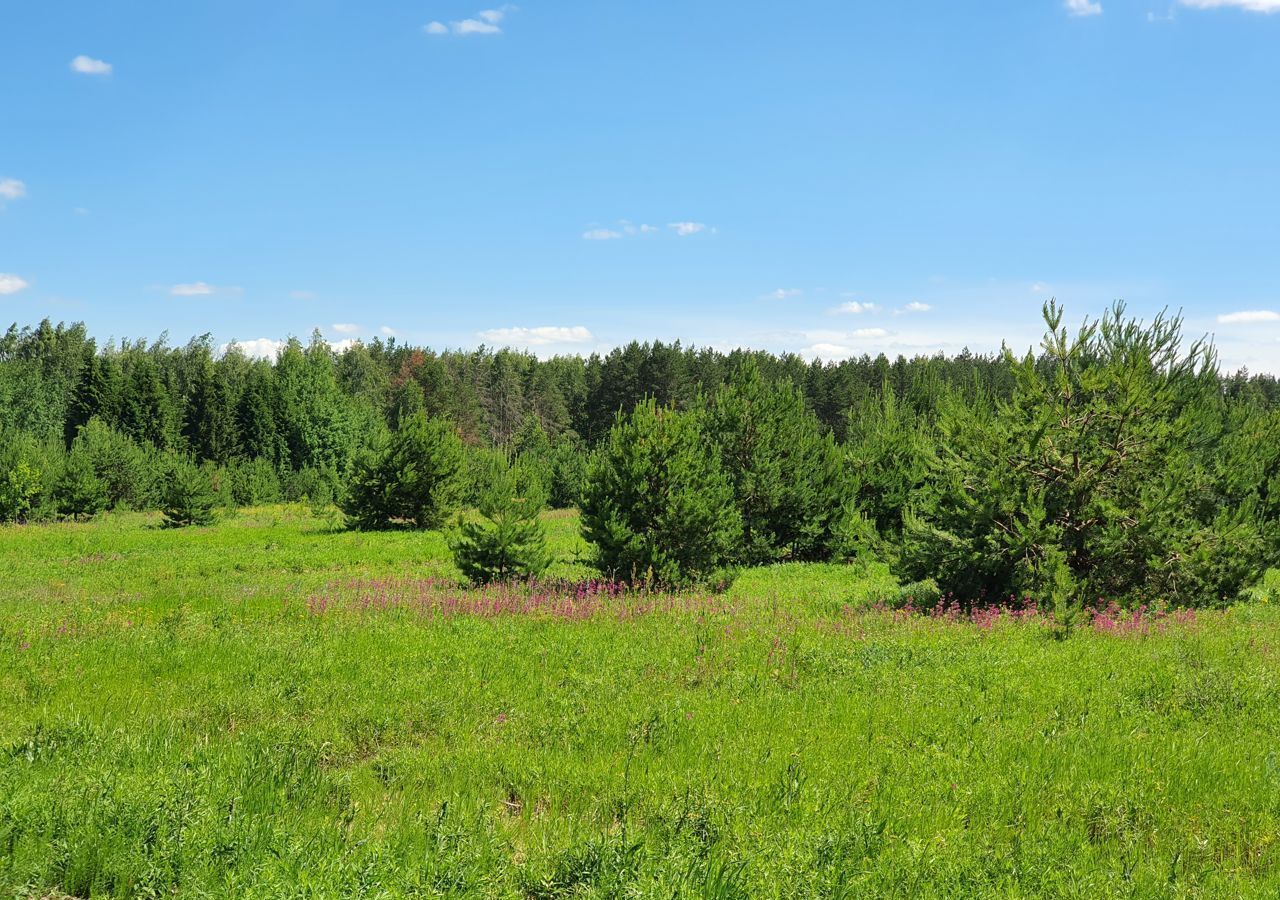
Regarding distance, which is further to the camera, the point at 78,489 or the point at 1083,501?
the point at 78,489

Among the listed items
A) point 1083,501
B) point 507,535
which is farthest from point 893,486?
point 507,535

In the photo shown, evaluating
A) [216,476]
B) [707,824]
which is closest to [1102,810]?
[707,824]

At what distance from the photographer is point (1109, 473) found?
45.9 ft

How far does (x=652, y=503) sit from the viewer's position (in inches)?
689

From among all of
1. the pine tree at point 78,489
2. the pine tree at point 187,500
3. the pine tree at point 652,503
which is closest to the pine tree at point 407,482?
the pine tree at point 187,500

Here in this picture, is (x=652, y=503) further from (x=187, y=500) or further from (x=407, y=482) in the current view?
(x=187, y=500)

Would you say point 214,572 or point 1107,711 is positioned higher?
point 1107,711

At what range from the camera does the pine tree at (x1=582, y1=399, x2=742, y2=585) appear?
17250mm

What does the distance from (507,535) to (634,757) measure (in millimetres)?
11974

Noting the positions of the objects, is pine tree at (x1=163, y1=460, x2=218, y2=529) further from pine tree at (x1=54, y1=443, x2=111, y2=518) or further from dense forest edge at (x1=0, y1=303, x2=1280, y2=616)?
pine tree at (x1=54, y1=443, x2=111, y2=518)

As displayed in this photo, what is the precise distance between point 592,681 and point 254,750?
378cm

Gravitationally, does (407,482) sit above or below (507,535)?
above

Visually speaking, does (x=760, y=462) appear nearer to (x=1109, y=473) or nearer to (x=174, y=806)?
(x=1109, y=473)

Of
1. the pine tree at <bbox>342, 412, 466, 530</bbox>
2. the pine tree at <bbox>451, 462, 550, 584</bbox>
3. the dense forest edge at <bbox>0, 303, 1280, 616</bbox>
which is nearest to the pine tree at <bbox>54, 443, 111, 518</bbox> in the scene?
the dense forest edge at <bbox>0, 303, 1280, 616</bbox>
